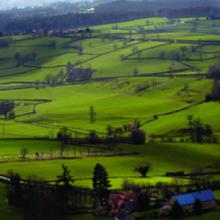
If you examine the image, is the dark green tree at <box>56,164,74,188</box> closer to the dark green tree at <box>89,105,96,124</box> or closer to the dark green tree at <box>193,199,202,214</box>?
the dark green tree at <box>193,199,202,214</box>

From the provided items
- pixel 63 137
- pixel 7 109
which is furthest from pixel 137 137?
pixel 7 109

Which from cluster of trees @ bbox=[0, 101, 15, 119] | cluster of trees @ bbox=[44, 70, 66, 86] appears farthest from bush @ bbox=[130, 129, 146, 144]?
cluster of trees @ bbox=[44, 70, 66, 86]

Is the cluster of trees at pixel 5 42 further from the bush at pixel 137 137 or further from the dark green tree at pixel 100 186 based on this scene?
the dark green tree at pixel 100 186

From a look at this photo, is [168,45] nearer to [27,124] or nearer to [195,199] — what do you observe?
[27,124]

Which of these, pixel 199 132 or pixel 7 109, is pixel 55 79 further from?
pixel 199 132

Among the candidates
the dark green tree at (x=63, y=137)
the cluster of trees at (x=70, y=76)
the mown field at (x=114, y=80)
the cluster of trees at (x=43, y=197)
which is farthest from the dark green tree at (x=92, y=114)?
the cluster of trees at (x=43, y=197)

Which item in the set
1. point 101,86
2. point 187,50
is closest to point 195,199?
point 101,86

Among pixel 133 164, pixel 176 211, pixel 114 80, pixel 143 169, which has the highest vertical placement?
pixel 114 80
